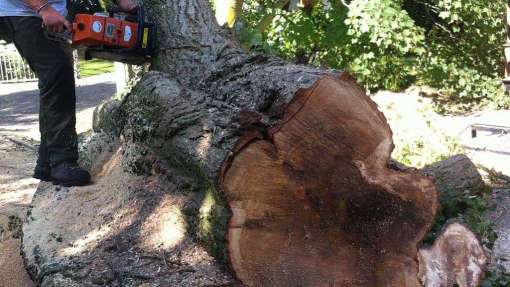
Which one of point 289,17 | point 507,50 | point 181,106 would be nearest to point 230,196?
point 181,106

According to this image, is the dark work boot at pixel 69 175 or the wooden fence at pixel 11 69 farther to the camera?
the wooden fence at pixel 11 69

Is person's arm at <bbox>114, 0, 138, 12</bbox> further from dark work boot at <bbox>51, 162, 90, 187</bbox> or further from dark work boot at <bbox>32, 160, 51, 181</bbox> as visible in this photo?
dark work boot at <bbox>32, 160, 51, 181</bbox>

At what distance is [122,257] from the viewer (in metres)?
2.66

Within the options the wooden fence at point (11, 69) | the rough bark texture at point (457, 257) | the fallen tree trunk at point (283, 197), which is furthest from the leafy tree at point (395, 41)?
the wooden fence at point (11, 69)

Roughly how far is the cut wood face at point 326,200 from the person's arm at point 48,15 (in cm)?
154

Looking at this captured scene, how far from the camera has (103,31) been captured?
11.4 ft

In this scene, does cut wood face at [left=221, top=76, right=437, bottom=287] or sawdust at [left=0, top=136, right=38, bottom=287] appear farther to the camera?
sawdust at [left=0, top=136, right=38, bottom=287]

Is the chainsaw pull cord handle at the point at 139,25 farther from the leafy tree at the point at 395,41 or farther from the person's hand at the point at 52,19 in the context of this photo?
the leafy tree at the point at 395,41

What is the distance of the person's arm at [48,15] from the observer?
334 cm

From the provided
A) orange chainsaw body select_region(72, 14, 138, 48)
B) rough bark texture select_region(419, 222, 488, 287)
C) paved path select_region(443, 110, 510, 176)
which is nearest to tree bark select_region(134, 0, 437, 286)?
rough bark texture select_region(419, 222, 488, 287)

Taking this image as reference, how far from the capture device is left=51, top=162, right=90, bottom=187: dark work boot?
362 cm

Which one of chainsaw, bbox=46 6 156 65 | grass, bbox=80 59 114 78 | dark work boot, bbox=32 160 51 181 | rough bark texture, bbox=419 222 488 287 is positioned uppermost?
chainsaw, bbox=46 6 156 65

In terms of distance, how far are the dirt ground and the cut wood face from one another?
1364 mm

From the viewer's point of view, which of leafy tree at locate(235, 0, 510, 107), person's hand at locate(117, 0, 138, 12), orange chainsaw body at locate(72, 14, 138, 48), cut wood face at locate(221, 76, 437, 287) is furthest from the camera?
leafy tree at locate(235, 0, 510, 107)
